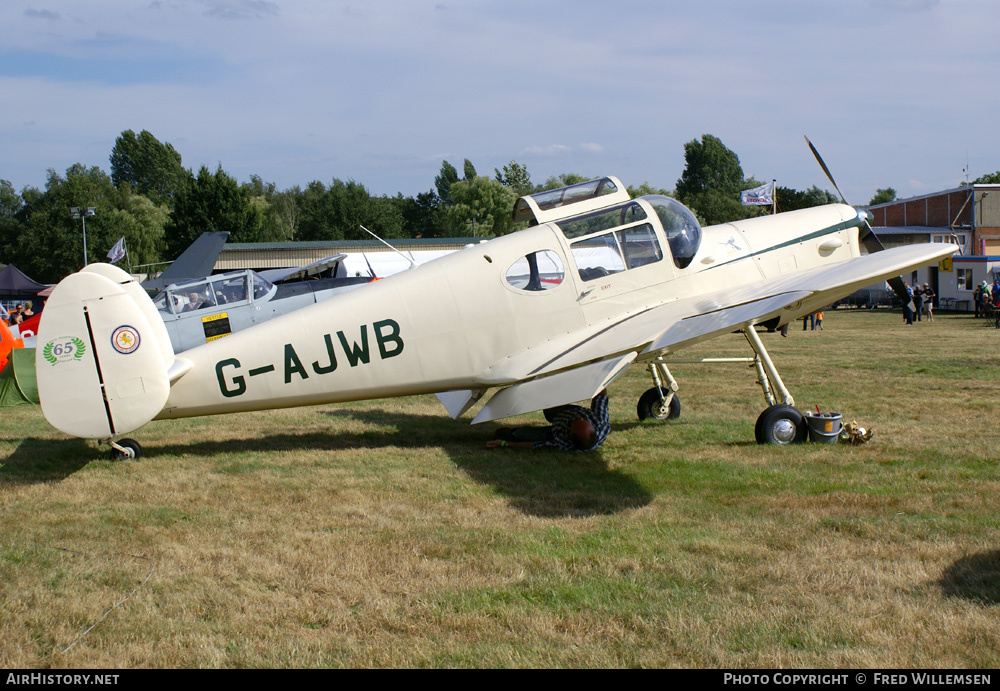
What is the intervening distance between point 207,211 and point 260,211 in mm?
6843

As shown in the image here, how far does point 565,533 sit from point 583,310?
323 cm

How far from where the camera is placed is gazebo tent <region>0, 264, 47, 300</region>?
34.5 meters

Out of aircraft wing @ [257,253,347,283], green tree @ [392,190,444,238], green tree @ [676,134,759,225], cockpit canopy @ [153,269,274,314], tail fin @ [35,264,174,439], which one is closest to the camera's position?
tail fin @ [35,264,174,439]

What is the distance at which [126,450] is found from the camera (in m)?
8.16

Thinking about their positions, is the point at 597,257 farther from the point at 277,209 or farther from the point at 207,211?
the point at 277,209

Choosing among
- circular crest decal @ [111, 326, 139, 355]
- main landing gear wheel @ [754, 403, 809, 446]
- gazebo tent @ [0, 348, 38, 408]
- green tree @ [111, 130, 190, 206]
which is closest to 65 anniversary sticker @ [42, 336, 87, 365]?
circular crest decal @ [111, 326, 139, 355]

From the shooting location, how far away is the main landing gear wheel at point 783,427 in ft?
26.6

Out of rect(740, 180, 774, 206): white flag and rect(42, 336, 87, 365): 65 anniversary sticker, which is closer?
rect(42, 336, 87, 365): 65 anniversary sticker

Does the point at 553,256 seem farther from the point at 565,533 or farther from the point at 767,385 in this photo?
the point at 565,533

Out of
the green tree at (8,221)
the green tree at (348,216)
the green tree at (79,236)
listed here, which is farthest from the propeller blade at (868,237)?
the green tree at (8,221)

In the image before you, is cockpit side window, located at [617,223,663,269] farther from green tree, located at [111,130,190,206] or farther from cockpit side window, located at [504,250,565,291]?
green tree, located at [111,130,190,206]

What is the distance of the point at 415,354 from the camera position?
7.96 metres

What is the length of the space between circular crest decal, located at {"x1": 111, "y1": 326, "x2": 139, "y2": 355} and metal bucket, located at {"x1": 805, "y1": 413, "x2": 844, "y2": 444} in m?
6.54

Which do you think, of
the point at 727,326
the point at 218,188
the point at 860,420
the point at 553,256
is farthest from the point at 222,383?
the point at 218,188
